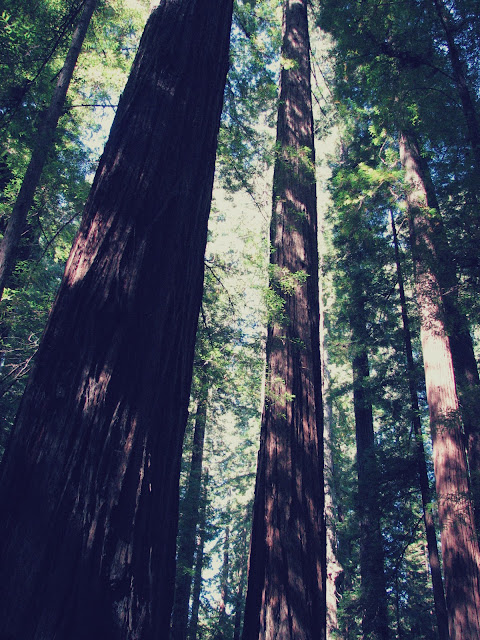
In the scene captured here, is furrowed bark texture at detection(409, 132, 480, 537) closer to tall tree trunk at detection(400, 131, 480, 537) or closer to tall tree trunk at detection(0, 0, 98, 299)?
tall tree trunk at detection(400, 131, 480, 537)

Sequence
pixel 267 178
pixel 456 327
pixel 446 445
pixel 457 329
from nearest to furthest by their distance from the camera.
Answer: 1. pixel 446 445
2. pixel 267 178
3. pixel 456 327
4. pixel 457 329

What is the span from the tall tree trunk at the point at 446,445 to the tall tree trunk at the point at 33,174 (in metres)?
6.54

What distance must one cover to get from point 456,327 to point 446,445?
293cm

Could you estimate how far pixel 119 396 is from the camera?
1.41 meters

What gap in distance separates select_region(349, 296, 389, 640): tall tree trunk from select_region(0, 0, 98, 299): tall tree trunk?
30.8ft

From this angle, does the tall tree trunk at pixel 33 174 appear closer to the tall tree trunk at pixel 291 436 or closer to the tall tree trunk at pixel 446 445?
the tall tree trunk at pixel 291 436

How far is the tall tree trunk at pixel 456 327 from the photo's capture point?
714cm

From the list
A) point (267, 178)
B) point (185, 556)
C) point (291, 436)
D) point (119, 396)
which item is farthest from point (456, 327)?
point (185, 556)

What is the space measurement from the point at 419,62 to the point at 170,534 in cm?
847

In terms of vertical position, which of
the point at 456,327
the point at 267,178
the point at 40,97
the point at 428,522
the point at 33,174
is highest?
the point at 40,97

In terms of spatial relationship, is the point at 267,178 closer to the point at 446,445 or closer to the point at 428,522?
the point at 446,445

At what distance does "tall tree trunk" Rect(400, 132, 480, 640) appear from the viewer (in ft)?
18.5

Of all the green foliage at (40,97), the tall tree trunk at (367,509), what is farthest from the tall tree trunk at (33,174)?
the tall tree trunk at (367,509)

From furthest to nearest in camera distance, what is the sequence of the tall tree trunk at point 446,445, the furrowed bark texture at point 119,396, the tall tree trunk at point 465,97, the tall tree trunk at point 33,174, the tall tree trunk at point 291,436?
1. the tall tree trunk at point 446,445
2. the tall tree trunk at point 465,97
3. the tall tree trunk at point 33,174
4. the tall tree trunk at point 291,436
5. the furrowed bark texture at point 119,396
